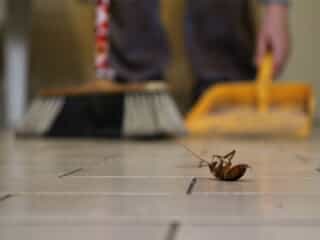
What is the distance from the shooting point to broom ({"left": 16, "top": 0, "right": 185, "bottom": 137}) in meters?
1.64

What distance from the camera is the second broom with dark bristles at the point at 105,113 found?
1643mm

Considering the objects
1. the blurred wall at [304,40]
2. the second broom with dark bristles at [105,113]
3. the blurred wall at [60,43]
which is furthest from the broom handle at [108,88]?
the blurred wall at [304,40]

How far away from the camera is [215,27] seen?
2291mm

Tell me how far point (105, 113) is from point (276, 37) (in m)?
0.48

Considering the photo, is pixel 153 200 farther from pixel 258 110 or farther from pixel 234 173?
pixel 258 110

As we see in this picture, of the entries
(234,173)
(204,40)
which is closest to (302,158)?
(234,173)

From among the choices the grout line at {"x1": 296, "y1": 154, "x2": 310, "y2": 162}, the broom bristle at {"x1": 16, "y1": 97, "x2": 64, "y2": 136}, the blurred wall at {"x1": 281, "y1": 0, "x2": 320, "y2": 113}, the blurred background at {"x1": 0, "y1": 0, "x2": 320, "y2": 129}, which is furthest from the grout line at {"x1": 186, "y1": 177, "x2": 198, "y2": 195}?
the blurred wall at {"x1": 281, "y1": 0, "x2": 320, "y2": 113}

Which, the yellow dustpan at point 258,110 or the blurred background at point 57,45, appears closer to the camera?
the yellow dustpan at point 258,110

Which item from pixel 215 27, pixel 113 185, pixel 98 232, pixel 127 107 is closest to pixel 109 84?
pixel 127 107

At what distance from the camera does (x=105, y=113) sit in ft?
5.65

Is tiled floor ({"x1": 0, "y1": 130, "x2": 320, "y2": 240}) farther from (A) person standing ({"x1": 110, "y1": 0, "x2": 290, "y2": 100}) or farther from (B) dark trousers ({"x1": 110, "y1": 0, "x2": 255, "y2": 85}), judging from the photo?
(B) dark trousers ({"x1": 110, "y1": 0, "x2": 255, "y2": 85})

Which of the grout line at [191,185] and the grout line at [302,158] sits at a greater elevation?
the grout line at [191,185]

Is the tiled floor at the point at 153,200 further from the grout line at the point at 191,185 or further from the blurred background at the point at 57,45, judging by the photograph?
the blurred background at the point at 57,45

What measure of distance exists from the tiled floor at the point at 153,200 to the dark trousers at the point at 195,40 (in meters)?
1.03
